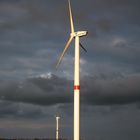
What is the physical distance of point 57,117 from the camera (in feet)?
445

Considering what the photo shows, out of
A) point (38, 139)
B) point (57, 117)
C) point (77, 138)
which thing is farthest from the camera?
point (38, 139)

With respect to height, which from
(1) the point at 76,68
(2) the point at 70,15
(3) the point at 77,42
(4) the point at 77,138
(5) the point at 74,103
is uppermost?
(2) the point at 70,15

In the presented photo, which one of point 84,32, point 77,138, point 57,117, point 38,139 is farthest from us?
point 38,139

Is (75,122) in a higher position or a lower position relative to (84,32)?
lower

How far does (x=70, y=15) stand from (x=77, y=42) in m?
8.50

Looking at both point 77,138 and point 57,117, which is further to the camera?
point 57,117

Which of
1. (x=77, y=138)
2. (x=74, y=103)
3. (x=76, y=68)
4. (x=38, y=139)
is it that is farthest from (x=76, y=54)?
(x=38, y=139)

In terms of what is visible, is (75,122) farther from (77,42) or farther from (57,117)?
(57,117)

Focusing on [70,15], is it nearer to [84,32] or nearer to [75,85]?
[84,32]

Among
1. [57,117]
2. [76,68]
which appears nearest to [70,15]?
[76,68]

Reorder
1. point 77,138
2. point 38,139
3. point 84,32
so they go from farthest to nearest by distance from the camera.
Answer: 1. point 38,139
2. point 84,32
3. point 77,138

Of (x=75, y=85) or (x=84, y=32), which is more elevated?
(x=84, y=32)

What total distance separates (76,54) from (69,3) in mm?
13377

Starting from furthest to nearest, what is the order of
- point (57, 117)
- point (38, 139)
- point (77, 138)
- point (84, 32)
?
point (38, 139)
point (57, 117)
point (84, 32)
point (77, 138)
